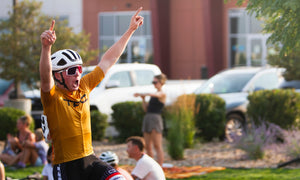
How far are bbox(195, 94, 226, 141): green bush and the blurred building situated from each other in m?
17.2

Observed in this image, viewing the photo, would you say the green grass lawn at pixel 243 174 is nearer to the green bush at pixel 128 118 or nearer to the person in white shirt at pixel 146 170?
the person in white shirt at pixel 146 170

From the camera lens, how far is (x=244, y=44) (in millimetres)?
32375

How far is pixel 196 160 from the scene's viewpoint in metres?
11.3

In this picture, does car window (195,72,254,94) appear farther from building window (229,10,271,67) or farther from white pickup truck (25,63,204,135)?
building window (229,10,271,67)

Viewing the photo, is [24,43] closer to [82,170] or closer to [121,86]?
[121,86]

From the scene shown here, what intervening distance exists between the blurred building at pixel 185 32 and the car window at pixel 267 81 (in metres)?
16.0

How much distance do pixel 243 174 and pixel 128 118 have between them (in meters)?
4.84

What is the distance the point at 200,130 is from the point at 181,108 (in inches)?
66.8

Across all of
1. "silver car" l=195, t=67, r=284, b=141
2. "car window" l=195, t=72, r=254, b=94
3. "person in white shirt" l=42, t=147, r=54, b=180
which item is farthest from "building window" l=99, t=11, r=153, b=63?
"person in white shirt" l=42, t=147, r=54, b=180

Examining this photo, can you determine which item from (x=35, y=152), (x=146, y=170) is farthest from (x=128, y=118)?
(x=146, y=170)

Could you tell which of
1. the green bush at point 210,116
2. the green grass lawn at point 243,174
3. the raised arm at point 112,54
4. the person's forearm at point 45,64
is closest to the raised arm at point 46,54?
the person's forearm at point 45,64

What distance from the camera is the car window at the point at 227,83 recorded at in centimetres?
1470

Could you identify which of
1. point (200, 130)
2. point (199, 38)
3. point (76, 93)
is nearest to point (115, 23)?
point (199, 38)

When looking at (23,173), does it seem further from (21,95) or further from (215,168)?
(21,95)
